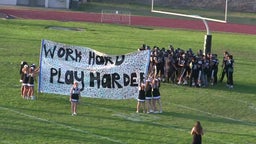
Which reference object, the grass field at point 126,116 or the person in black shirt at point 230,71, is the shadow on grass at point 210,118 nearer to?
the grass field at point 126,116

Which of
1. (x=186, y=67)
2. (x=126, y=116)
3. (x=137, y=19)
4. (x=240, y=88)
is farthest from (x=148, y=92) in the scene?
(x=137, y=19)

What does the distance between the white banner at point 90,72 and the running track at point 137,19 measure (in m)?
28.6

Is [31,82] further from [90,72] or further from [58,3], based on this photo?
[58,3]

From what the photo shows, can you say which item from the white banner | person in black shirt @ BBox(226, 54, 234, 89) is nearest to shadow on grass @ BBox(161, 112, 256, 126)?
the white banner

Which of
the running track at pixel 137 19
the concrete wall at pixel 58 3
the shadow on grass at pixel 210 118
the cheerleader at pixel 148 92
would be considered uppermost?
the concrete wall at pixel 58 3

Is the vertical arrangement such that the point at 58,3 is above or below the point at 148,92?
above

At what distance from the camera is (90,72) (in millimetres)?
→ 21750

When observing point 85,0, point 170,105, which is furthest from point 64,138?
point 85,0

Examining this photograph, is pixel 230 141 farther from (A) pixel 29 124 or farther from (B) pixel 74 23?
(B) pixel 74 23

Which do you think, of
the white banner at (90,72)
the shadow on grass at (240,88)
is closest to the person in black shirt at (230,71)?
the shadow on grass at (240,88)

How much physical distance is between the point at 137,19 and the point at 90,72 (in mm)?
32780

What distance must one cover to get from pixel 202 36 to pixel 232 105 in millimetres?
23183

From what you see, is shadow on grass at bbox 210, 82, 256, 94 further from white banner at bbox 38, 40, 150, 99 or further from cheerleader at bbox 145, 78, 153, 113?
cheerleader at bbox 145, 78, 153, 113

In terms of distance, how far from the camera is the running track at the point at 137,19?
51156 mm
